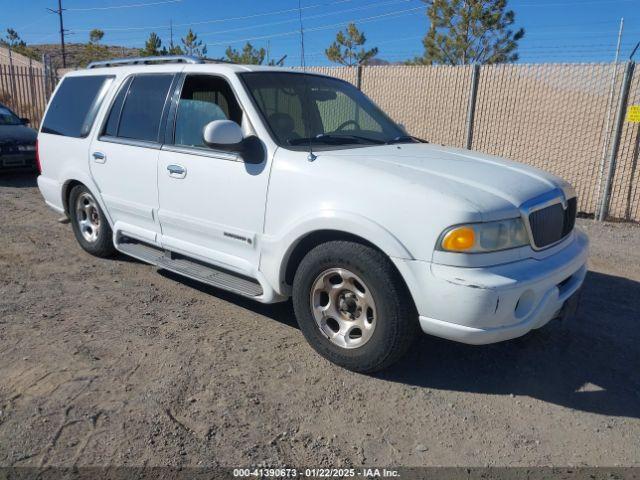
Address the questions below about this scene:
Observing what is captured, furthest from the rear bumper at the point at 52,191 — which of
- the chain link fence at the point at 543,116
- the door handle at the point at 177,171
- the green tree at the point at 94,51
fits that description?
the green tree at the point at 94,51

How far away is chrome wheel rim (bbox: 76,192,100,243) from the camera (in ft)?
18.5

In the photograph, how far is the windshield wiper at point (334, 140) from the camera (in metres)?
3.92

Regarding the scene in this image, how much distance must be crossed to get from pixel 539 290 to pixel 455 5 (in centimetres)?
2214

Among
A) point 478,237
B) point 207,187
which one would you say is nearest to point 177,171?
point 207,187

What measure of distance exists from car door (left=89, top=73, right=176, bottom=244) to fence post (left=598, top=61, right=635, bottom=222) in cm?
656

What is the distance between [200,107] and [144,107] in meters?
0.74

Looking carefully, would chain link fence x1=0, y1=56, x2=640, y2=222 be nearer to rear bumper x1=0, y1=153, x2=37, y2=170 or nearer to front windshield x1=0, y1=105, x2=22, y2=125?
rear bumper x1=0, y1=153, x2=37, y2=170

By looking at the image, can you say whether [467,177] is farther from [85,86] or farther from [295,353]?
[85,86]

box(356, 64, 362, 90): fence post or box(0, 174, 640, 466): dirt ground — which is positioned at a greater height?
box(356, 64, 362, 90): fence post

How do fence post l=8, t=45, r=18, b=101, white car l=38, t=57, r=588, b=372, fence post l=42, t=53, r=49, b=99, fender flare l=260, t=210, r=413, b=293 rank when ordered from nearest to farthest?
white car l=38, t=57, r=588, b=372
fender flare l=260, t=210, r=413, b=293
fence post l=42, t=53, r=49, b=99
fence post l=8, t=45, r=18, b=101

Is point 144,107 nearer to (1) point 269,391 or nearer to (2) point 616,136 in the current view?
(1) point 269,391

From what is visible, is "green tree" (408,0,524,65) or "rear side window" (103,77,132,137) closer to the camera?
"rear side window" (103,77,132,137)

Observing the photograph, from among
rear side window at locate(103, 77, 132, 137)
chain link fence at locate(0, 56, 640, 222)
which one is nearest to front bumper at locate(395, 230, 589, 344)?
rear side window at locate(103, 77, 132, 137)

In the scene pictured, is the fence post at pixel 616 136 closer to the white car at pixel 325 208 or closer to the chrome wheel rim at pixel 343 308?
the white car at pixel 325 208
